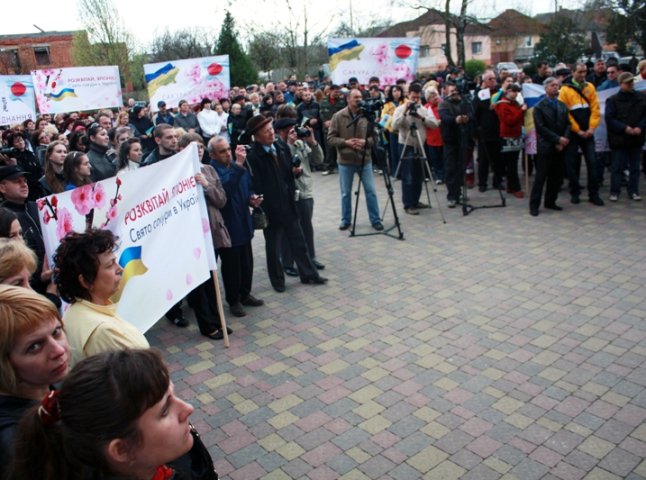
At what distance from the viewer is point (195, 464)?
1983mm

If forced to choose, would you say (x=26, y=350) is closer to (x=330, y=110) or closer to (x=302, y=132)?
(x=302, y=132)

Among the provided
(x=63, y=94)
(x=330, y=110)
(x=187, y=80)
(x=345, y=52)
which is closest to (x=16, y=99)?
→ (x=63, y=94)

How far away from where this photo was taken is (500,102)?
933 centimetres

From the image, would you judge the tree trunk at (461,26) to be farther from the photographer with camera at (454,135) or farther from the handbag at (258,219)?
the handbag at (258,219)

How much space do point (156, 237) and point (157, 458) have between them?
2.95 m

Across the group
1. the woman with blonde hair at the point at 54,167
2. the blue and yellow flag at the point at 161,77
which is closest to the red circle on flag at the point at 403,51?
the blue and yellow flag at the point at 161,77

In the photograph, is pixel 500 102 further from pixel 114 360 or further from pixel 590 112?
pixel 114 360

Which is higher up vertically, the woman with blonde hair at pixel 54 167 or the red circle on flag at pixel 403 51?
the red circle on flag at pixel 403 51

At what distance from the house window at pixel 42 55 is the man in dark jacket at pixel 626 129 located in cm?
6068

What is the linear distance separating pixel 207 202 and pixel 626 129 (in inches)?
261

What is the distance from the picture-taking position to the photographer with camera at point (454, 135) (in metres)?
8.89

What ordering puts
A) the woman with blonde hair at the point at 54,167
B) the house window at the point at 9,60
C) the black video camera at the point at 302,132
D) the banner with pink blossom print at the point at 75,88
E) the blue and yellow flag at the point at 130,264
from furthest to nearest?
the house window at the point at 9,60 → the banner with pink blossom print at the point at 75,88 → the black video camera at the point at 302,132 → the woman with blonde hair at the point at 54,167 → the blue and yellow flag at the point at 130,264

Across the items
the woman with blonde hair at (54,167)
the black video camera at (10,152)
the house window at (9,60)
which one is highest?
the house window at (9,60)

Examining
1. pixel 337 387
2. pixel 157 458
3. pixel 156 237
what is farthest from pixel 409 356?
pixel 157 458
